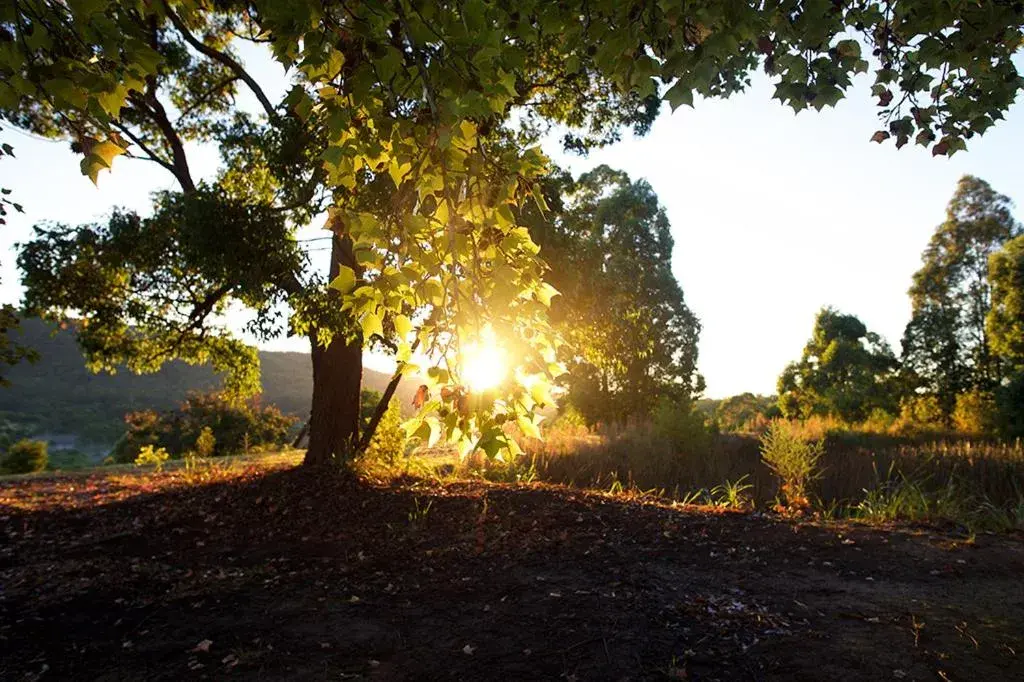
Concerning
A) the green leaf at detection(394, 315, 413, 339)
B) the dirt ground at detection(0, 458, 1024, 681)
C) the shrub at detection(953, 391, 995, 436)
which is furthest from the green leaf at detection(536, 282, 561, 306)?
the shrub at detection(953, 391, 995, 436)

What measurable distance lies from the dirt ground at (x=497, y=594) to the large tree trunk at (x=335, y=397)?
1762mm

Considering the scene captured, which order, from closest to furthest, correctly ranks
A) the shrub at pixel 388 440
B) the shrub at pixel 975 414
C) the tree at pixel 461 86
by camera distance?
the tree at pixel 461 86
the shrub at pixel 388 440
the shrub at pixel 975 414

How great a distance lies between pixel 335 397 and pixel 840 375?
97.7 ft

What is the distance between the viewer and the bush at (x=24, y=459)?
22578 mm

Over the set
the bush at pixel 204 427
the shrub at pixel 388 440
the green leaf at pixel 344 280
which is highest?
the green leaf at pixel 344 280

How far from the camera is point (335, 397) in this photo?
9.23 meters

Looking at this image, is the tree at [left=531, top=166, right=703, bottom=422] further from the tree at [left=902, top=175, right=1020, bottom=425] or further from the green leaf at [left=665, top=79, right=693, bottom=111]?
the green leaf at [left=665, top=79, right=693, bottom=111]

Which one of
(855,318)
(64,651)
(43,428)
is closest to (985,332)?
(855,318)

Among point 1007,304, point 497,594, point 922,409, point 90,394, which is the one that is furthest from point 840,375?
point 90,394

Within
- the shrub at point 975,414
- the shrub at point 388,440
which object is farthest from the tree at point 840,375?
the shrub at point 388,440

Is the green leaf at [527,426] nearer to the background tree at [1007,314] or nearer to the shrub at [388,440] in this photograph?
the shrub at [388,440]

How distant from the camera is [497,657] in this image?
3.51 m

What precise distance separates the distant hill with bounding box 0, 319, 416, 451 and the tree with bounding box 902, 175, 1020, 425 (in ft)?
194

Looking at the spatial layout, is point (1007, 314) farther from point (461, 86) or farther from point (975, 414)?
point (461, 86)
